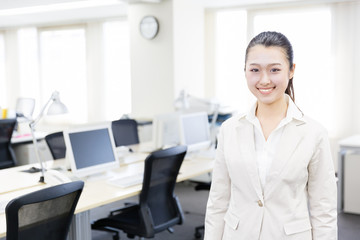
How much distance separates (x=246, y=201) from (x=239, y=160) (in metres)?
0.14

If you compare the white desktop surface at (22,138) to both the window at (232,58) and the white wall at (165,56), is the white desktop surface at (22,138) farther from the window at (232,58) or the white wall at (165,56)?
the window at (232,58)

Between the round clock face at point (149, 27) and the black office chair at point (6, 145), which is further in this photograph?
the round clock face at point (149, 27)

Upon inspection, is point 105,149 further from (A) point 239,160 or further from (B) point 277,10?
(B) point 277,10

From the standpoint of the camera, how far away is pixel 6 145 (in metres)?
5.28

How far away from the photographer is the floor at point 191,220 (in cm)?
404

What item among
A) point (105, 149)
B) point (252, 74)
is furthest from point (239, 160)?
point (105, 149)

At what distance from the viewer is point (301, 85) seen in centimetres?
643

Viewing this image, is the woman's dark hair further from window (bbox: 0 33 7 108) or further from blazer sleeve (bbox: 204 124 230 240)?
window (bbox: 0 33 7 108)

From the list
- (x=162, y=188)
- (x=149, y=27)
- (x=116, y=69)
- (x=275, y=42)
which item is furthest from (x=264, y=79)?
(x=116, y=69)

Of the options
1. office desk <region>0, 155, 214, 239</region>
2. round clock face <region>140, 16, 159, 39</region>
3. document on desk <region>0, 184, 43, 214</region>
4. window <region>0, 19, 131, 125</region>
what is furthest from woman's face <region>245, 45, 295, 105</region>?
window <region>0, 19, 131, 125</region>

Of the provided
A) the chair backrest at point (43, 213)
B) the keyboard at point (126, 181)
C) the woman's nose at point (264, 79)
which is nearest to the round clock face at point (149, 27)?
the keyboard at point (126, 181)

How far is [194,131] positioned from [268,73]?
9.41 feet

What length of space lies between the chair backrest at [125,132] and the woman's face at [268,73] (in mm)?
3356

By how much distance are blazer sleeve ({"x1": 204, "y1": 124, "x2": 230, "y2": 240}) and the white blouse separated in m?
0.14
